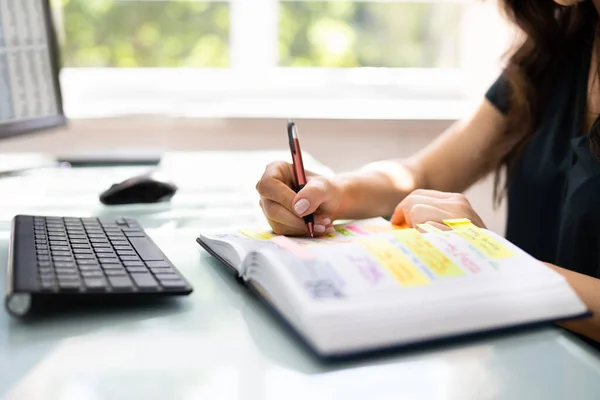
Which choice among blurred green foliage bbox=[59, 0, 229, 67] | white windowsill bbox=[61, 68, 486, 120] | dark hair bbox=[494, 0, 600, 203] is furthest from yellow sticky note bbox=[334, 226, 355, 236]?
blurred green foliage bbox=[59, 0, 229, 67]

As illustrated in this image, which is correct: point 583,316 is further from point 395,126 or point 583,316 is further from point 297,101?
point 297,101

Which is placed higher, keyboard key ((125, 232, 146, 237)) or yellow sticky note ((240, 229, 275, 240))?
keyboard key ((125, 232, 146, 237))

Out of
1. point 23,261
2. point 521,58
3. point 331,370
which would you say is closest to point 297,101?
point 521,58

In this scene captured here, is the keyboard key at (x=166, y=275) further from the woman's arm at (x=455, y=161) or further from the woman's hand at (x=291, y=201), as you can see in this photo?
the woman's arm at (x=455, y=161)

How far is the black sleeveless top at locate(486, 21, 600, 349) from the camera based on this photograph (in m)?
1.04

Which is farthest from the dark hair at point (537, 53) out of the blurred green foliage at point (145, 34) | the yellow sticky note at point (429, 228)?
the blurred green foliage at point (145, 34)

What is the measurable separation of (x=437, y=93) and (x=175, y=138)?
31.0 inches

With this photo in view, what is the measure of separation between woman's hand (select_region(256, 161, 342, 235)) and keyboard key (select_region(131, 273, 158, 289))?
0.23 meters

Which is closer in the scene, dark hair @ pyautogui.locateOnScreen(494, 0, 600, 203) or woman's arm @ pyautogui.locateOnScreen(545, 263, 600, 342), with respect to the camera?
woman's arm @ pyautogui.locateOnScreen(545, 263, 600, 342)

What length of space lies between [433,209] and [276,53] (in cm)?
139

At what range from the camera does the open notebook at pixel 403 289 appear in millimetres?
519

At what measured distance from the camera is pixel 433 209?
83cm

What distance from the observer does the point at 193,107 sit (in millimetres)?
1985

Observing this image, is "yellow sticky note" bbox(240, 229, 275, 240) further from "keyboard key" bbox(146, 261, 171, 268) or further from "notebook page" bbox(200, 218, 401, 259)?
"keyboard key" bbox(146, 261, 171, 268)
